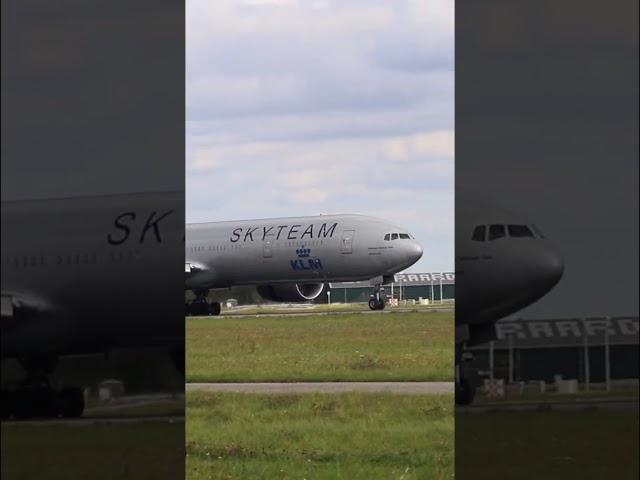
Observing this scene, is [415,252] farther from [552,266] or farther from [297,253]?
[552,266]

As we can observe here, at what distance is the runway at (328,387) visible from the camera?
27891 millimetres

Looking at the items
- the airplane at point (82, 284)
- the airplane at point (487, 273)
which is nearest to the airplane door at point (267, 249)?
the airplane at point (82, 284)

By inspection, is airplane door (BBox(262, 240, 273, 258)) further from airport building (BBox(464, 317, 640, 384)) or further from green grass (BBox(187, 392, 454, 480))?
airport building (BBox(464, 317, 640, 384))

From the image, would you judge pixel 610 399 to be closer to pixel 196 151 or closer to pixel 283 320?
pixel 196 151

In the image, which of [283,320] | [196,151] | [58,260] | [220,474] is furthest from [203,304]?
[58,260]

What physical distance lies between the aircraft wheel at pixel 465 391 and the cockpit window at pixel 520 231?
0.72 metres

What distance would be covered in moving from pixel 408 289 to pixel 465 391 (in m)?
33.3

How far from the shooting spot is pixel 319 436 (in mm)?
24344

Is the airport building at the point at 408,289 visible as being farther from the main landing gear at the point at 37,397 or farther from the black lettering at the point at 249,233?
the main landing gear at the point at 37,397

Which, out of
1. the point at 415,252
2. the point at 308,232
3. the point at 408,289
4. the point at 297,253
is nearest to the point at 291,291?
the point at 297,253

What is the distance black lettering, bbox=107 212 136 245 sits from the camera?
594cm

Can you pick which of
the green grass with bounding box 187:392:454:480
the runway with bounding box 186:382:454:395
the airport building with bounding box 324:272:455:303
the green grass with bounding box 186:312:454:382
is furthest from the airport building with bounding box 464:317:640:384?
the airport building with bounding box 324:272:455:303

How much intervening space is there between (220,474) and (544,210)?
11.9 meters

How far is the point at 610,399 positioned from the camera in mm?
6047
